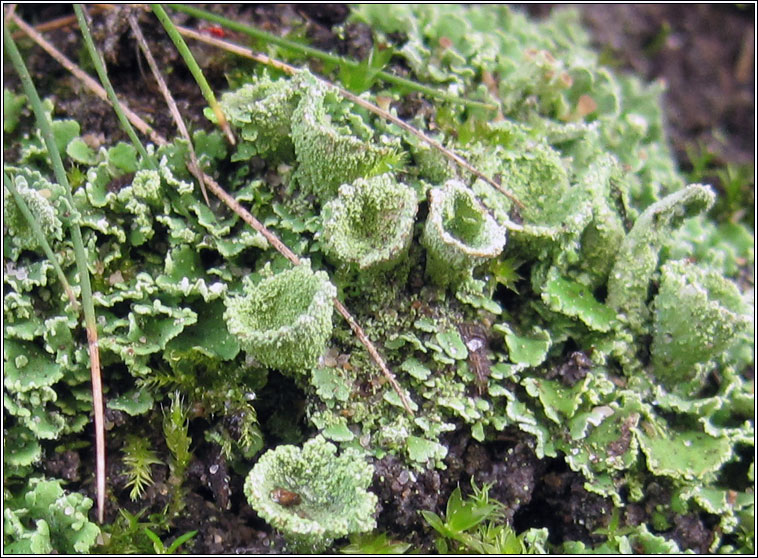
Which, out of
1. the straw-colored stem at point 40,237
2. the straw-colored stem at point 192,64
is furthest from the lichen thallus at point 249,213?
the straw-colored stem at point 40,237

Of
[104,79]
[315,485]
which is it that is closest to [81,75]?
[104,79]

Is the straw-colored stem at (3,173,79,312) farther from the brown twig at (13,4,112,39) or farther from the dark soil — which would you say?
the brown twig at (13,4,112,39)

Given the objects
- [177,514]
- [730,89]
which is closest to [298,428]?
[177,514]

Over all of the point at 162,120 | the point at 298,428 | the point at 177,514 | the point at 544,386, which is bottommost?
the point at 177,514

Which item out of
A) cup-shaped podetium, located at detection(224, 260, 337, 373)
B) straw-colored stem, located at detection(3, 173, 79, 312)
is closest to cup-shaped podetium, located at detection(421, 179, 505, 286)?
cup-shaped podetium, located at detection(224, 260, 337, 373)

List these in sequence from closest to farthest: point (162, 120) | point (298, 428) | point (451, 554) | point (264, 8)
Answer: point (451, 554), point (298, 428), point (162, 120), point (264, 8)

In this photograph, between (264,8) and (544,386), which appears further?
(264,8)

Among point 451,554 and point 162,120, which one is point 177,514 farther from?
point 162,120

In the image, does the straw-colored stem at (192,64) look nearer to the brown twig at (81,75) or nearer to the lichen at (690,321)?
the brown twig at (81,75)
